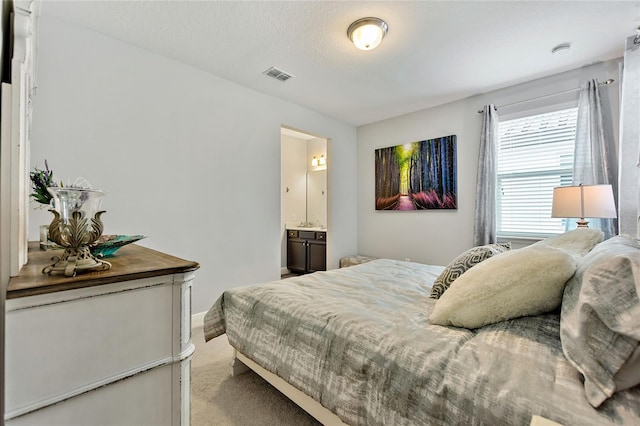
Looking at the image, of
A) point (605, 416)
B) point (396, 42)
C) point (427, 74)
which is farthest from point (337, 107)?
point (605, 416)

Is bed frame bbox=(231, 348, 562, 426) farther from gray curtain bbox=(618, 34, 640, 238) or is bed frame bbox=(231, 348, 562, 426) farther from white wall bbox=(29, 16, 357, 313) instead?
gray curtain bbox=(618, 34, 640, 238)

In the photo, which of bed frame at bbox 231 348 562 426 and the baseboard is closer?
bed frame at bbox 231 348 562 426

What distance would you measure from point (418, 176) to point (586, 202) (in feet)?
6.55

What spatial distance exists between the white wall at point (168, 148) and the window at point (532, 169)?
2723 mm

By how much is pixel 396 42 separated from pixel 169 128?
222cm

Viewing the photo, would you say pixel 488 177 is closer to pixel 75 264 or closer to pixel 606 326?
pixel 606 326

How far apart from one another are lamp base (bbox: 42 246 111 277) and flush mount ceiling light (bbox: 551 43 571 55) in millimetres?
3625

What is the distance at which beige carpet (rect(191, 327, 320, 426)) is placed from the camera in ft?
5.05

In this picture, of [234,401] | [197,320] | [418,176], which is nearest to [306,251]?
[418,176]

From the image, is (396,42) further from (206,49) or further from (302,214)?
(302,214)

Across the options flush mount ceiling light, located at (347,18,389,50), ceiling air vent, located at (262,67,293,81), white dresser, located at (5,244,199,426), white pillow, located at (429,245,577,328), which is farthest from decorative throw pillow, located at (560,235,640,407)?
ceiling air vent, located at (262,67,293,81)

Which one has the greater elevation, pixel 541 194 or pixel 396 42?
pixel 396 42

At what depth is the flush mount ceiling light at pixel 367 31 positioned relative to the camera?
2158 mm

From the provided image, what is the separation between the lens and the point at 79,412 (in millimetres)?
713
